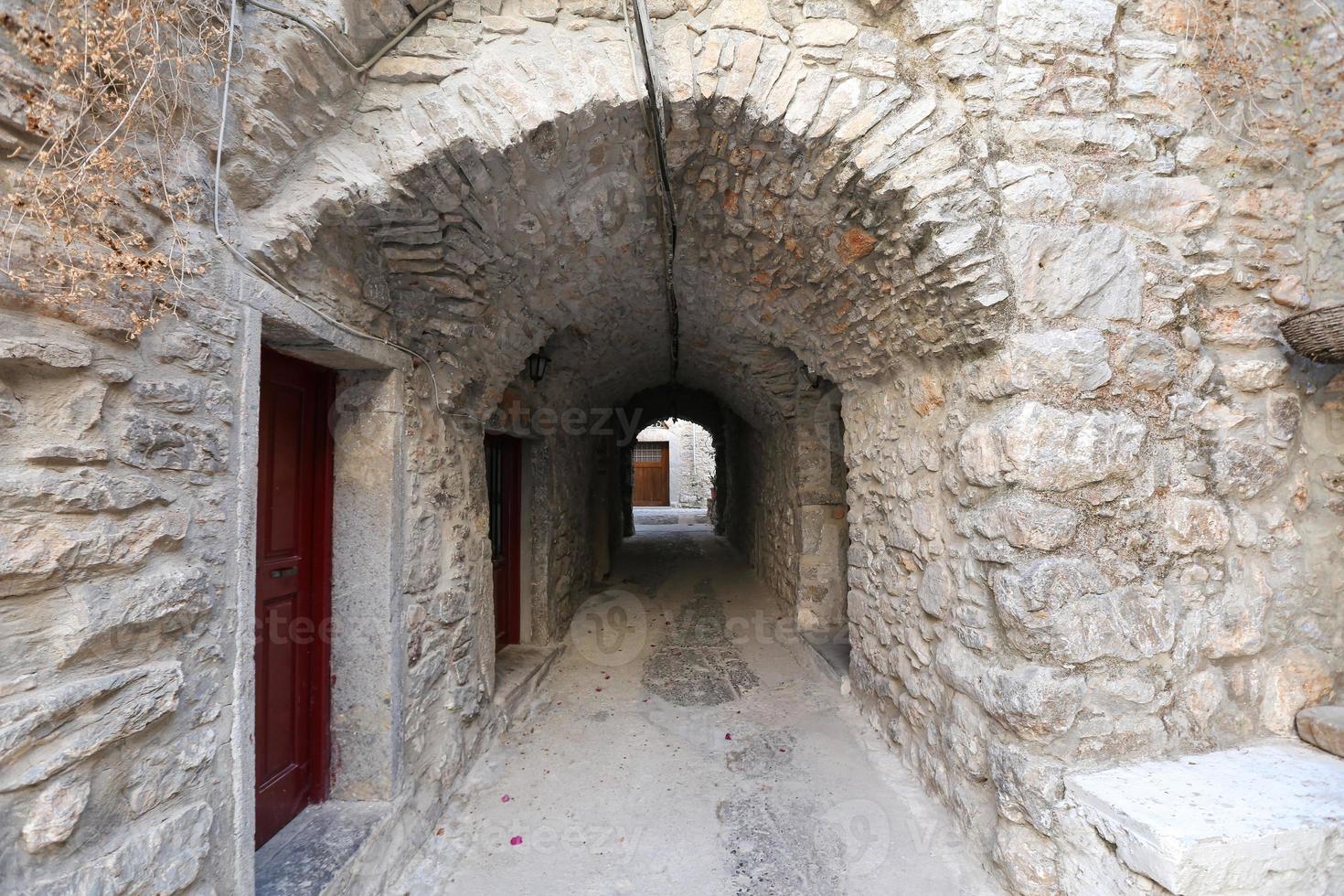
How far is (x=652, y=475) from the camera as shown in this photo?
19.0 m

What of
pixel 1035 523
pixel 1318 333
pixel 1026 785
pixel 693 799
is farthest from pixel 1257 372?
pixel 693 799

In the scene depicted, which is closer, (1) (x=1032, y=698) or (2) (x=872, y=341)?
(1) (x=1032, y=698)

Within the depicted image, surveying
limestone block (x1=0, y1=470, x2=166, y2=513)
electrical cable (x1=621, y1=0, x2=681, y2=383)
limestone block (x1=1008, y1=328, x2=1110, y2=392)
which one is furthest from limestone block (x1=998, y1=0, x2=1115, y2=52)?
limestone block (x1=0, y1=470, x2=166, y2=513)

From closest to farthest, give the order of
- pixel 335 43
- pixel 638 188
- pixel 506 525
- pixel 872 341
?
pixel 335 43 → pixel 638 188 → pixel 872 341 → pixel 506 525

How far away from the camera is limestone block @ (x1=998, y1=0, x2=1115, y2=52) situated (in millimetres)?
2119

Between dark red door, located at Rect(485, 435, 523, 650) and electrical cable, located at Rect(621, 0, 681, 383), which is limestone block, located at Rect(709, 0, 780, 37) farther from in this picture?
dark red door, located at Rect(485, 435, 523, 650)

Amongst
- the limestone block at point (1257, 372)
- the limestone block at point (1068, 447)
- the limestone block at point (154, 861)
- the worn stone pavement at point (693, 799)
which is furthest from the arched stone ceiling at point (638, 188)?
the worn stone pavement at point (693, 799)

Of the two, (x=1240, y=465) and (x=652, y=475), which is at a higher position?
(x=1240, y=465)

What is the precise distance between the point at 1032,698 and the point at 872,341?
168 centimetres

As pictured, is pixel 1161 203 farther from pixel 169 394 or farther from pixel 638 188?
pixel 169 394

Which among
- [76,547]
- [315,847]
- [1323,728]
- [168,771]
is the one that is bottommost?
[315,847]

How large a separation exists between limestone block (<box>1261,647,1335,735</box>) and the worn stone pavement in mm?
1190

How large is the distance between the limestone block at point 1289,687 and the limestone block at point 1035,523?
95 centimetres

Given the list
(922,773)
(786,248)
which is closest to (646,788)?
(922,773)
